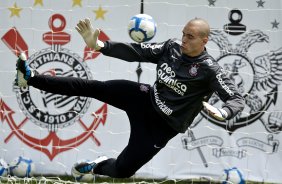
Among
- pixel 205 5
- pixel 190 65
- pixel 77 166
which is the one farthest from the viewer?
pixel 205 5

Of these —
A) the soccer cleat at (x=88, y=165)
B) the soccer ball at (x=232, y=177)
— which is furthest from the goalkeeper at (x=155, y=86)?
the soccer ball at (x=232, y=177)

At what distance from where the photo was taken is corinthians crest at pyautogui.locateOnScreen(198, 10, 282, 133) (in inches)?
338

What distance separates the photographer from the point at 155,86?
6.32 m

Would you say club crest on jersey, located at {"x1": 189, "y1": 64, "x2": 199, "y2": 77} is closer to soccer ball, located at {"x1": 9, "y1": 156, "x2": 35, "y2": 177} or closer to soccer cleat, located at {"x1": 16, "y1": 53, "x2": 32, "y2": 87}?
soccer cleat, located at {"x1": 16, "y1": 53, "x2": 32, "y2": 87}

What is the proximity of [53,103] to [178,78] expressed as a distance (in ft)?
10.1

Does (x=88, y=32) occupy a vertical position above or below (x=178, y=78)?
above

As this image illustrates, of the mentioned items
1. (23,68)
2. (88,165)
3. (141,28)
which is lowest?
(88,165)

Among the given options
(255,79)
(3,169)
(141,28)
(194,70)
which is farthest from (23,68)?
(255,79)

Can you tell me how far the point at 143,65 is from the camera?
340 inches

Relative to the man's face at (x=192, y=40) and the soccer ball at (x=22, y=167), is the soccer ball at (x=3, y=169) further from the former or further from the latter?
the man's face at (x=192, y=40)

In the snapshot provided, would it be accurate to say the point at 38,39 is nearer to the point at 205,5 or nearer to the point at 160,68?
the point at 205,5

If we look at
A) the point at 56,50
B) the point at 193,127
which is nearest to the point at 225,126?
the point at 193,127

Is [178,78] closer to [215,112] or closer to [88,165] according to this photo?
[215,112]

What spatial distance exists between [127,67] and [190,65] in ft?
8.57
